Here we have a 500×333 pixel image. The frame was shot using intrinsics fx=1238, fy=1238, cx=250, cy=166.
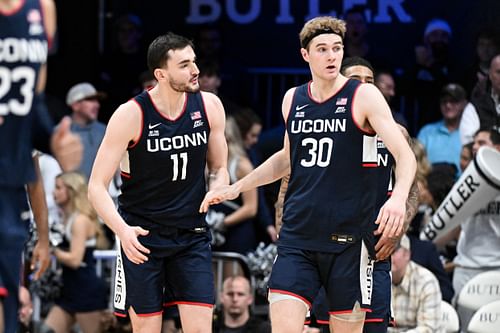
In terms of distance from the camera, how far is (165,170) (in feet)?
24.3

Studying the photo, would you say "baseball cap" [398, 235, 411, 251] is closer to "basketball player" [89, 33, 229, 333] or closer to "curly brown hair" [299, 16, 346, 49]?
"basketball player" [89, 33, 229, 333]

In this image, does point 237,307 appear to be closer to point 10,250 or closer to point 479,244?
point 479,244

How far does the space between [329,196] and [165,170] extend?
1070 millimetres

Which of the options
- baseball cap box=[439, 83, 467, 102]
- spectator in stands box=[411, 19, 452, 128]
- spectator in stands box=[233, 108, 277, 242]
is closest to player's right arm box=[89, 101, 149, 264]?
spectator in stands box=[233, 108, 277, 242]

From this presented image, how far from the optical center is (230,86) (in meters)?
13.4

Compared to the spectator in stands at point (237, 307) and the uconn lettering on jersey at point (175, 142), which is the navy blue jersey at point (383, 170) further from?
the spectator in stands at point (237, 307)

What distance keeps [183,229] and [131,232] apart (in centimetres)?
43

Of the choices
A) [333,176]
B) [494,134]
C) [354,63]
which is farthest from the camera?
[494,134]

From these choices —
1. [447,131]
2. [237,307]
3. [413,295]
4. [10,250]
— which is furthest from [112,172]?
[447,131]

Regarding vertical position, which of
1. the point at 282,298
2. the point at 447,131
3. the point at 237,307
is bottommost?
the point at 237,307

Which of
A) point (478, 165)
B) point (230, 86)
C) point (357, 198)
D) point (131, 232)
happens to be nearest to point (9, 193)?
point (131, 232)

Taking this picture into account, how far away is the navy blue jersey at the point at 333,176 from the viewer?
694 cm

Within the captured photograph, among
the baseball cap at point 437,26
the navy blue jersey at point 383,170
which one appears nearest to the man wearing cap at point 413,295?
the navy blue jersey at point 383,170

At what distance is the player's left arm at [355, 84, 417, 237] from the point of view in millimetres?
6500
